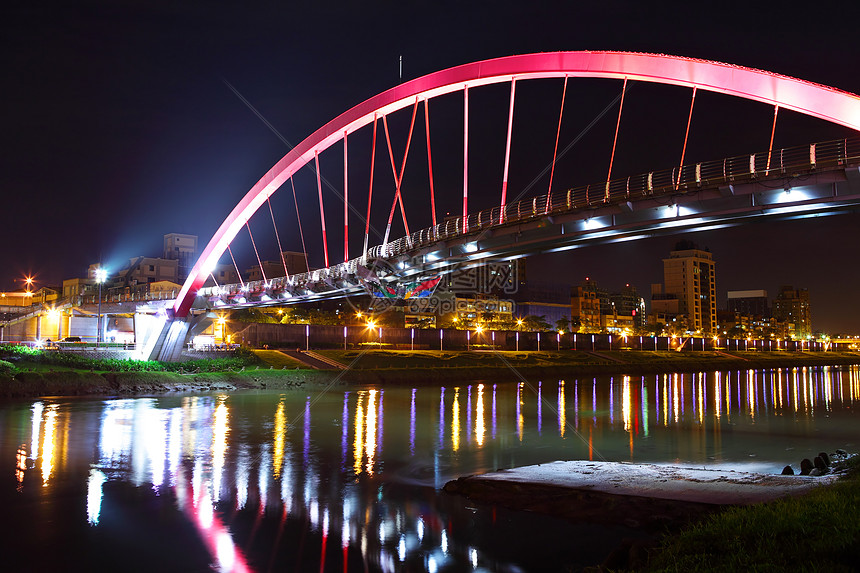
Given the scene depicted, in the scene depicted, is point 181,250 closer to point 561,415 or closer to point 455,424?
point 561,415

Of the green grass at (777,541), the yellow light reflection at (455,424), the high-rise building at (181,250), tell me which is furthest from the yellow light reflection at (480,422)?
the high-rise building at (181,250)

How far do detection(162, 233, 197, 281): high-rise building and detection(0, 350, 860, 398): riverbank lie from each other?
227ft

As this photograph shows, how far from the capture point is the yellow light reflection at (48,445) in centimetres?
1427

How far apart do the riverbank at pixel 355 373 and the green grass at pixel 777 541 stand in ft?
101

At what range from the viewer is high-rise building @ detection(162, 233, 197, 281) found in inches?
4503

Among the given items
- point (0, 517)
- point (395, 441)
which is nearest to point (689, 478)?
point (395, 441)

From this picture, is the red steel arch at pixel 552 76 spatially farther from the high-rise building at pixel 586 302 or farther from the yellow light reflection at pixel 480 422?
the high-rise building at pixel 586 302

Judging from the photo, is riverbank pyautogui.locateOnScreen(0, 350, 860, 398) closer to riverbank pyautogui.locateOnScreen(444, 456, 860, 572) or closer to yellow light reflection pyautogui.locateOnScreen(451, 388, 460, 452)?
yellow light reflection pyautogui.locateOnScreen(451, 388, 460, 452)

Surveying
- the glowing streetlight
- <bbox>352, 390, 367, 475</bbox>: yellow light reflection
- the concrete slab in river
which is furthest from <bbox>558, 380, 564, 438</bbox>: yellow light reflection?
the glowing streetlight

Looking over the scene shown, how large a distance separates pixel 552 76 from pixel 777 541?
77.4ft

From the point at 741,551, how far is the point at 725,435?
719 inches

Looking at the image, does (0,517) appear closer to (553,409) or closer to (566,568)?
(566,568)

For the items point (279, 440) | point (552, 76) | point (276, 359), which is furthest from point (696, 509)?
point (276, 359)

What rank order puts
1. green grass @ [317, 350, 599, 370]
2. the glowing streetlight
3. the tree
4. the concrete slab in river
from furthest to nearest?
the tree → the glowing streetlight → green grass @ [317, 350, 599, 370] → the concrete slab in river
